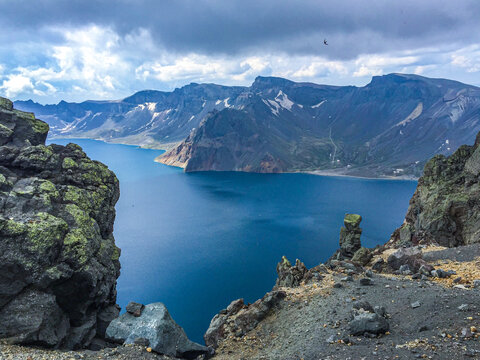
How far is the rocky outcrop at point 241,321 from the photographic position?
23.5m

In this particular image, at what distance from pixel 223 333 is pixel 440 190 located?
140ft

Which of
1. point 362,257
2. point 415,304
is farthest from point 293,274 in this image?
point 415,304

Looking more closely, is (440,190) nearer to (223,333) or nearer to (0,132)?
(223,333)

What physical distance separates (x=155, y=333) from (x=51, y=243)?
27.5 feet

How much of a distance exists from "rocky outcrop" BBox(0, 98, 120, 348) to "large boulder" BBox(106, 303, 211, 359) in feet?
11.0

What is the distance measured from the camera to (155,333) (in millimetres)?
19062

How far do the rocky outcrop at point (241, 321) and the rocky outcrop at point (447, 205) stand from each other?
86.6 ft

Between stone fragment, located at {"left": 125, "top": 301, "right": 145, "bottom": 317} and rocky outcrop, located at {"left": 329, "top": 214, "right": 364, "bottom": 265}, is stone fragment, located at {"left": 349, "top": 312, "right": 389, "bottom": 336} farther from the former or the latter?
rocky outcrop, located at {"left": 329, "top": 214, "right": 364, "bottom": 265}

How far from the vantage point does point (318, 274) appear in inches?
1154

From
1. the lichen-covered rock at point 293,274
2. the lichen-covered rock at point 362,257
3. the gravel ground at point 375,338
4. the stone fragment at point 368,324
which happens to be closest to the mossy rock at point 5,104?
the gravel ground at point 375,338

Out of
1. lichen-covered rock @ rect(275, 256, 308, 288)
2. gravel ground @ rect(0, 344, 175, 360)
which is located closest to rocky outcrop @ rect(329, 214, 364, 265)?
lichen-covered rock @ rect(275, 256, 308, 288)

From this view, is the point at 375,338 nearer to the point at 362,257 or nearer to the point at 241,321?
the point at 241,321

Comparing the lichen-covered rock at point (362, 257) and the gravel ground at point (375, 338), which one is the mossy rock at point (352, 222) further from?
the gravel ground at point (375, 338)

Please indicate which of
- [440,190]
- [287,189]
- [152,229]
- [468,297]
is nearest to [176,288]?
[152,229]
